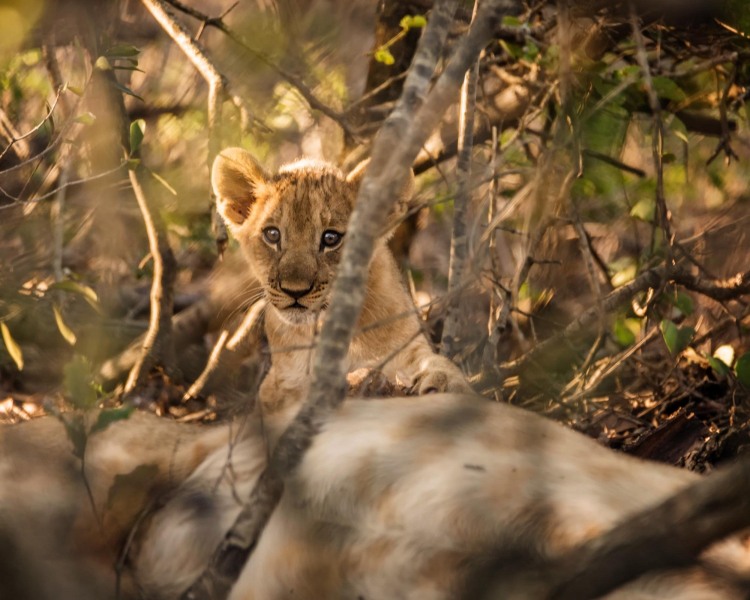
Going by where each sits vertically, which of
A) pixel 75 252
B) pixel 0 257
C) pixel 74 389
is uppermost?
pixel 74 389

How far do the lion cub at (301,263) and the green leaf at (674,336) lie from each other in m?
0.53

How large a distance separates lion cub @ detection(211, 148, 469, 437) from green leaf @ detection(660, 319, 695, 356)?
53cm

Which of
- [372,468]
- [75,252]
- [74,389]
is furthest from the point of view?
[75,252]

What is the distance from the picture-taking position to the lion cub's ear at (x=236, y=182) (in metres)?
3.13

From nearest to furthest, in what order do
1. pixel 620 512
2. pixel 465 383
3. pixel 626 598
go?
pixel 626 598
pixel 620 512
pixel 465 383

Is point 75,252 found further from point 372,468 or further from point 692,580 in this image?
point 692,580

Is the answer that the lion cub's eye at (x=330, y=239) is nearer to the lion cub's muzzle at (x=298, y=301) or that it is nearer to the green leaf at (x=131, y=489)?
the lion cub's muzzle at (x=298, y=301)

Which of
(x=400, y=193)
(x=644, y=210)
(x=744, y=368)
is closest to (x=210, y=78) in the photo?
(x=400, y=193)

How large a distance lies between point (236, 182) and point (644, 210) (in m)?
1.23

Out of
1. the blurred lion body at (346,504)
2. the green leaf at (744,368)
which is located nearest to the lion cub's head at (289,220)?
the blurred lion body at (346,504)

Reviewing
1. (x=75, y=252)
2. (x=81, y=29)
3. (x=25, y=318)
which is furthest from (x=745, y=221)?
(x=75, y=252)

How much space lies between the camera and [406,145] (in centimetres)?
167

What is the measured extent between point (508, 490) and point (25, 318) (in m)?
2.28

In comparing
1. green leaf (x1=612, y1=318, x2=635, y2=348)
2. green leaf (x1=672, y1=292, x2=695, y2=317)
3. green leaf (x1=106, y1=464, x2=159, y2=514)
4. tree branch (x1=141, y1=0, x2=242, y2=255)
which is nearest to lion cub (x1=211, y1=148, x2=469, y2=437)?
tree branch (x1=141, y1=0, x2=242, y2=255)
